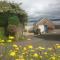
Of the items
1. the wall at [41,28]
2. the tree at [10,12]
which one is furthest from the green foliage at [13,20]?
the wall at [41,28]

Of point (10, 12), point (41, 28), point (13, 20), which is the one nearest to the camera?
point (13, 20)

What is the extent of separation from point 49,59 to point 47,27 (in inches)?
1076

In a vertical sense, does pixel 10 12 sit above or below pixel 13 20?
above

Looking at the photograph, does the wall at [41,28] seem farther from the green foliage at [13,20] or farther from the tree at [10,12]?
the green foliage at [13,20]

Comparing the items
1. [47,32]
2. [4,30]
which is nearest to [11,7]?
[4,30]

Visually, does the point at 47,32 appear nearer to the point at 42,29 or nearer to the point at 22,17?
the point at 42,29

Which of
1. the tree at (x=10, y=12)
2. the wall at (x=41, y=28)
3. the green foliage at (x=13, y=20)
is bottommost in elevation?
the wall at (x=41, y=28)

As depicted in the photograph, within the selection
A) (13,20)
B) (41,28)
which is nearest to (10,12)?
(13,20)

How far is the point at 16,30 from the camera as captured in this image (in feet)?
65.6

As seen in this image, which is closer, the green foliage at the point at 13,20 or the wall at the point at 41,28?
the green foliage at the point at 13,20

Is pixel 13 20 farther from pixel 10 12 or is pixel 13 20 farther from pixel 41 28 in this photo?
pixel 41 28

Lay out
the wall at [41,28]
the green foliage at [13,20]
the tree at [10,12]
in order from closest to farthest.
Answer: the tree at [10,12] → the green foliage at [13,20] → the wall at [41,28]

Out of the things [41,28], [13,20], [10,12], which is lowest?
[41,28]

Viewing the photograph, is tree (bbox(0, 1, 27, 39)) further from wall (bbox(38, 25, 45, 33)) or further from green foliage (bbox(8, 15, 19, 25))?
wall (bbox(38, 25, 45, 33))
